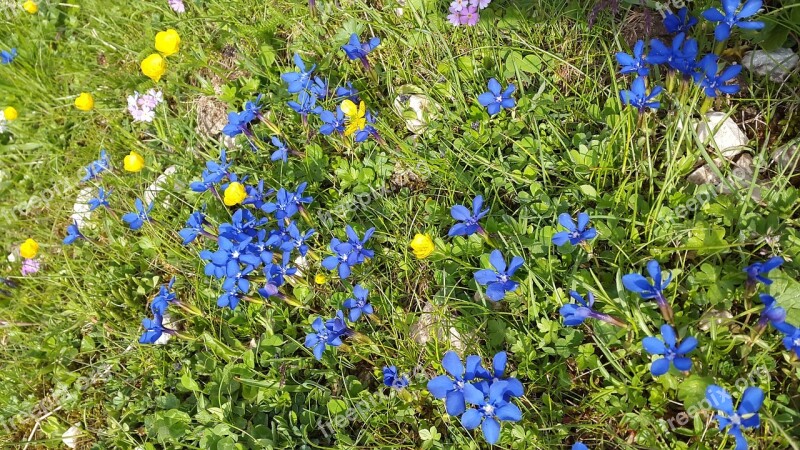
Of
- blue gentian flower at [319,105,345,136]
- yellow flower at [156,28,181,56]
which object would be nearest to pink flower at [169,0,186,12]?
yellow flower at [156,28,181,56]

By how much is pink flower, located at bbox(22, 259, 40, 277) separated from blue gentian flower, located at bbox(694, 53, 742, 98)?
3487mm

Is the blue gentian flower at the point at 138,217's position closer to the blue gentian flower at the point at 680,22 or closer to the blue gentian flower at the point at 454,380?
the blue gentian flower at the point at 454,380

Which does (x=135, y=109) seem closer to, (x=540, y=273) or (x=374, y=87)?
(x=374, y=87)

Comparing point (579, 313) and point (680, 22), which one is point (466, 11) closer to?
point (680, 22)

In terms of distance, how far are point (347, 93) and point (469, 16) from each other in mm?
696

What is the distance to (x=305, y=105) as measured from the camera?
2.94m

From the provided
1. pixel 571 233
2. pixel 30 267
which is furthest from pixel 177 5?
pixel 571 233

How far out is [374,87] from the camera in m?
3.15

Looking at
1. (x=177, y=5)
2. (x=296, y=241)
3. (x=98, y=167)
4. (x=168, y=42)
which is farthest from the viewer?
(x=177, y=5)

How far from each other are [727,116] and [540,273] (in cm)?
92

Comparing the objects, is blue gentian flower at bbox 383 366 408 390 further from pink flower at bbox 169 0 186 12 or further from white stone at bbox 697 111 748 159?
pink flower at bbox 169 0 186 12

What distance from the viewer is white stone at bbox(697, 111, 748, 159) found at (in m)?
2.39

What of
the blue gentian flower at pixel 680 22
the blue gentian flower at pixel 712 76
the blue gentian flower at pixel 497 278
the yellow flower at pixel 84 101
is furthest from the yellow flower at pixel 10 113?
the blue gentian flower at pixel 712 76

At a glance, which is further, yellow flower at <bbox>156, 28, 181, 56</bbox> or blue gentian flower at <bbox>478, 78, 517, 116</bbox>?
yellow flower at <bbox>156, 28, 181, 56</bbox>
